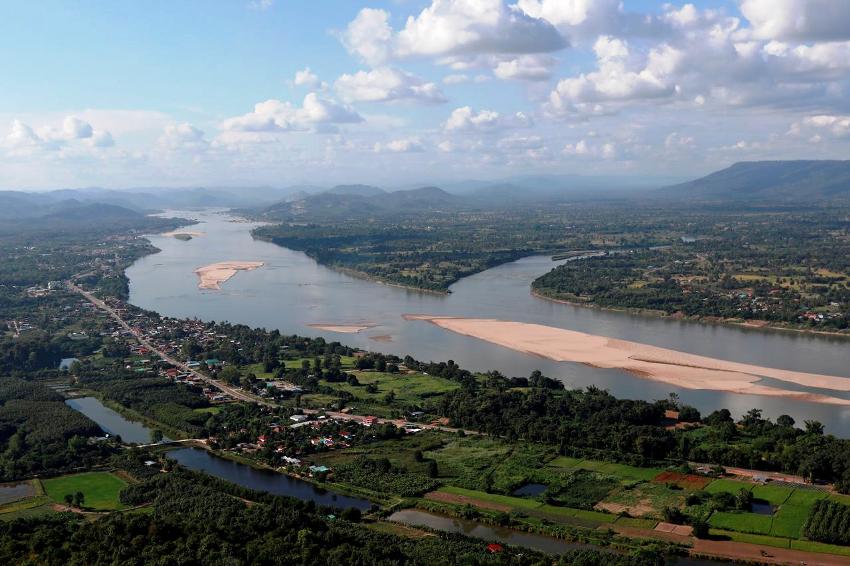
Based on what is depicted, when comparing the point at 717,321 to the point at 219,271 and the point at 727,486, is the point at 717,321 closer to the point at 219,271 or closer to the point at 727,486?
the point at 727,486

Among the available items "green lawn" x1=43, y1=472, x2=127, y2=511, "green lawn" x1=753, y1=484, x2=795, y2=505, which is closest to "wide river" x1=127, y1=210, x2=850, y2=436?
"green lawn" x1=753, y1=484, x2=795, y2=505

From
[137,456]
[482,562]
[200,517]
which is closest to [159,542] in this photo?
[200,517]

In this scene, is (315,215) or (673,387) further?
(315,215)

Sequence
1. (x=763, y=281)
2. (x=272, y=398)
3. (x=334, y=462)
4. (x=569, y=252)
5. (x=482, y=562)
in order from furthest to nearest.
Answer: (x=569, y=252)
(x=763, y=281)
(x=272, y=398)
(x=334, y=462)
(x=482, y=562)

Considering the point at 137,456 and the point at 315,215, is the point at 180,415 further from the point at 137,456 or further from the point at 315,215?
the point at 315,215

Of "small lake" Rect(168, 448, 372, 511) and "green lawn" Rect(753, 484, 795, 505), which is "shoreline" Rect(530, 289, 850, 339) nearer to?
"green lawn" Rect(753, 484, 795, 505)

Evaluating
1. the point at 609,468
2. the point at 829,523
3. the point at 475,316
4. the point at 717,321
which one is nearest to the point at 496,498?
the point at 609,468
